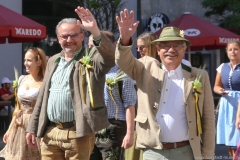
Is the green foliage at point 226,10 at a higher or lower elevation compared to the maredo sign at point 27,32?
higher

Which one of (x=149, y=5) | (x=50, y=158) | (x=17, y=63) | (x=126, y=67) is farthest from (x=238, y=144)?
(x=149, y=5)

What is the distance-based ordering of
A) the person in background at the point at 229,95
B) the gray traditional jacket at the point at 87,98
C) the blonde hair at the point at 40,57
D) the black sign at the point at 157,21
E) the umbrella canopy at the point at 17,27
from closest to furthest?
the gray traditional jacket at the point at 87,98 → the blonde hair at the point at 40,57 → the person in background at the point at 229,95 → the umbrella canopy at the point at 17,27 → the black sign at the point at 157,21

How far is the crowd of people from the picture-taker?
15.5 feet

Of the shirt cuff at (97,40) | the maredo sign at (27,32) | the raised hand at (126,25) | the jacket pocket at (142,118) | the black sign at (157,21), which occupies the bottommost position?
the jacket pocket at (142,118)

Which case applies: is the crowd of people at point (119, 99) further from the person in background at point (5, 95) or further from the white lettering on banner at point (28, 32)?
the person in background at point (5, 95)

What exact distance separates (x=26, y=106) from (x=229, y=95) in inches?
134

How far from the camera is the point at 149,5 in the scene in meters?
22.8

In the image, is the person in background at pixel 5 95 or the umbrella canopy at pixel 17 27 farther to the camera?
the person in background at pixel 5 95

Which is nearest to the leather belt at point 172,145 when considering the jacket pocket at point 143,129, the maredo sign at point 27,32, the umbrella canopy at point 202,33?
the jacket pocket at point 143,129

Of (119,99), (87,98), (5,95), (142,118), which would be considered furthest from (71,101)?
(5,95)

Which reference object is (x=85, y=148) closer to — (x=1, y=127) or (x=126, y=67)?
(x=126, y=67)

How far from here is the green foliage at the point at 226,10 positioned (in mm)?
20141

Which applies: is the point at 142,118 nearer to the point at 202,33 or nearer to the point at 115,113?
the point at 115,113

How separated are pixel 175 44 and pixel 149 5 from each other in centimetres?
1814
